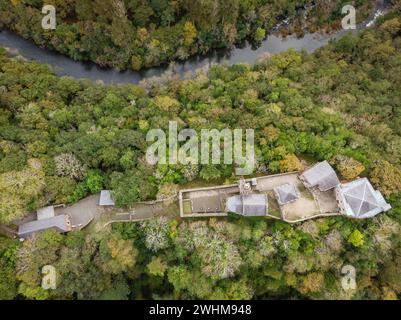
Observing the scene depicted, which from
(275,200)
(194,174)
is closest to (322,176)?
(275,200)

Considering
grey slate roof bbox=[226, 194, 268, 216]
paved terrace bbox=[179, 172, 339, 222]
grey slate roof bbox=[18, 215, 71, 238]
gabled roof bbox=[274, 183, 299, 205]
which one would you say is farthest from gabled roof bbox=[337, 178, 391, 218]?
grey slate roof bbox=[18, 215, 71, 238]

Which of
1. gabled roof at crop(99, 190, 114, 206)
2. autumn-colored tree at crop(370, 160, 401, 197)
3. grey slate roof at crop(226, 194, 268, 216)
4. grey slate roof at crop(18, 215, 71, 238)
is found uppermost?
autumn-colored tree at crop(370, 160, 401, 197)

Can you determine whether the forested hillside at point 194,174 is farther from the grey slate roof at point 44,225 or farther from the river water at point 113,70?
the river water at point 113,70

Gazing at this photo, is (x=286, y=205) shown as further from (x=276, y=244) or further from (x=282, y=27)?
(x=282, y=27)

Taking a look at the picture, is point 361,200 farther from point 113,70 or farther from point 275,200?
point 113,70

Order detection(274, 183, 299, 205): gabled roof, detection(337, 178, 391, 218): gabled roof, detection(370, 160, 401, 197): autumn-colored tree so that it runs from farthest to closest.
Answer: detection(370, 160, 401, 197): autumn-colored tree → detection(274, 183, 299, 205): gabled roof → detection(337, 178, 391, 218): gabled roof

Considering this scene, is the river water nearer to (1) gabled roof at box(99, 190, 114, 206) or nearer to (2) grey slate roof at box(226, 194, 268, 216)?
(1) gabled roof at box(99, 190, 114, 206)
